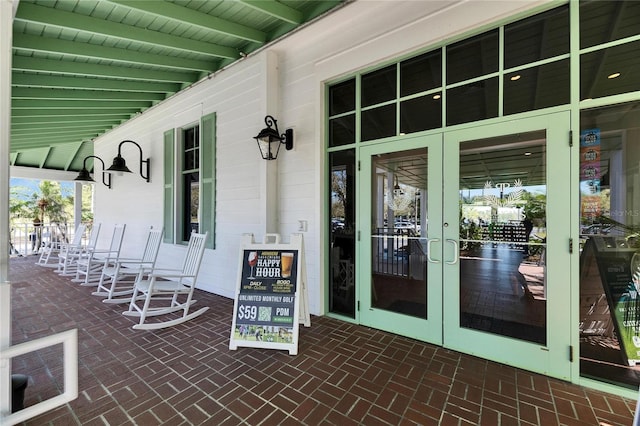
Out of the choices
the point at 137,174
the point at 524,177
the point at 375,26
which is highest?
the point at 375,26

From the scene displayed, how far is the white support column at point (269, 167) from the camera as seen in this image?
3873 mm

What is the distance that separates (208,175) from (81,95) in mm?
2853

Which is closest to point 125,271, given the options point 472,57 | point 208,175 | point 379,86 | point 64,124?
point 208,175

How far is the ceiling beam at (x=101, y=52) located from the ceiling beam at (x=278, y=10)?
1.87m

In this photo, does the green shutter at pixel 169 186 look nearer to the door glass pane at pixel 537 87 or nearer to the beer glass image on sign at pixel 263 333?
the beer glass image on sign at pixel 263 333

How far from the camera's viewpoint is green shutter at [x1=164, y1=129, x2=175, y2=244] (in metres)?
5.50

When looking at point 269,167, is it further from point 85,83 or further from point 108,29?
point 85,83

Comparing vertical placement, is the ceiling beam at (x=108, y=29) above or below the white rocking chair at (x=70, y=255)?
above

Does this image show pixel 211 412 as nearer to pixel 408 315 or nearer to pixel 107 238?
pixel 408 315

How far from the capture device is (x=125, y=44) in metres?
3.95

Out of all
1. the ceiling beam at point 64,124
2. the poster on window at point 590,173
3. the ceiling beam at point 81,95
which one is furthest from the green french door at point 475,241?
the ceiling beam at point 64,124

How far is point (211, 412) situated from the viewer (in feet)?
6.30

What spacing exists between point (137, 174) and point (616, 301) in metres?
7.85

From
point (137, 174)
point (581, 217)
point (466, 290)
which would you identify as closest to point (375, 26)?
point (581, 217)
